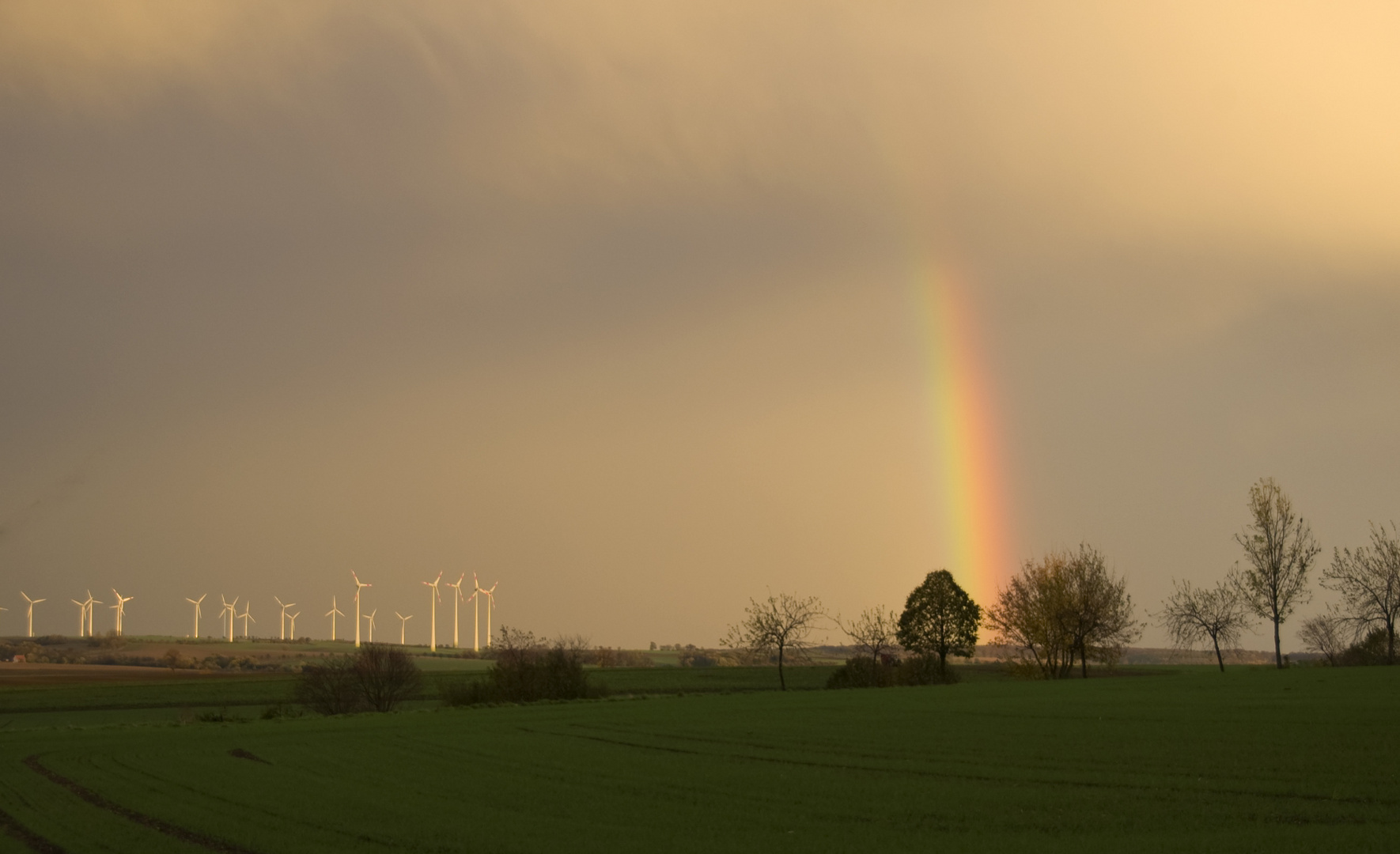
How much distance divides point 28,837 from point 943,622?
76.3 meters

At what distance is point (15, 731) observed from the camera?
54062 mm

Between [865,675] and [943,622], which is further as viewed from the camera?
[943,622]

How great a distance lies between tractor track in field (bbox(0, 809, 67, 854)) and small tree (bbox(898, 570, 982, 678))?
242ft

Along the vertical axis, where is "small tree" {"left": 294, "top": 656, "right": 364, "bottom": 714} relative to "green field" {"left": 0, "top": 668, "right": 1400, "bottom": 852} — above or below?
below

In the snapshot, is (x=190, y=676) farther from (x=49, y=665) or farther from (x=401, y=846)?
(x=401, y=846)

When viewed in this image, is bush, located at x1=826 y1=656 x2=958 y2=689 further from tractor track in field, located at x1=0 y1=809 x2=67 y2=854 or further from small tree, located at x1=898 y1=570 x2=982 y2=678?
tractor track in field, located at x1=0 y1=809 x2=67 y2=854

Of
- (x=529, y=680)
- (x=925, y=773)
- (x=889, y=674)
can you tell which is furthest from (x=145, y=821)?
(x=889, y=674)

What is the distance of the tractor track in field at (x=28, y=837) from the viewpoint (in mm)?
18641

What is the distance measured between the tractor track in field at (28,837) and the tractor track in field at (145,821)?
0.07m

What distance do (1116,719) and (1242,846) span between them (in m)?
22.9

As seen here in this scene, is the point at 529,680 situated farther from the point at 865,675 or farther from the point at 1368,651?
the point at 1368,651

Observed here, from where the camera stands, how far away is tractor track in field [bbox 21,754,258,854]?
18.0 meters

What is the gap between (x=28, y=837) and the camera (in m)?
20.2

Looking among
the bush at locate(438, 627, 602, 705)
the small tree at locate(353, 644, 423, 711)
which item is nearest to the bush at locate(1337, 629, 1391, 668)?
the bush at locate(438, 627, 602, 705)
